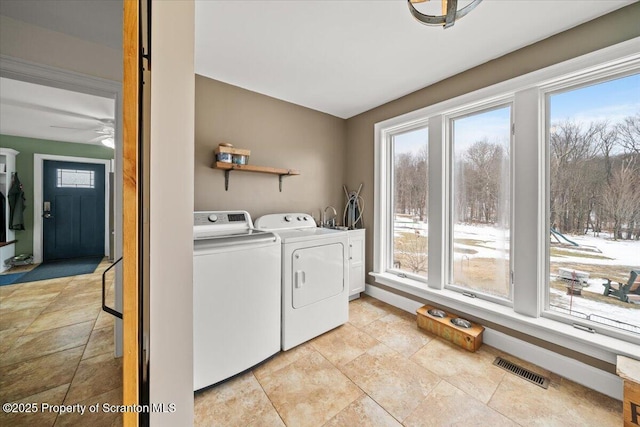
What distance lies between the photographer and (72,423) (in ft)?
4.40

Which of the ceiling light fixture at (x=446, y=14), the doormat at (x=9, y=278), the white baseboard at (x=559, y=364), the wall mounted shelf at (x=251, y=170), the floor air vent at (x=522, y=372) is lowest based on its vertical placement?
the floor air vent at (x=522, y=372)

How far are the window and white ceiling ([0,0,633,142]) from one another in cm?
219

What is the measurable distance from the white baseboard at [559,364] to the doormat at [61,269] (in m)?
5.31

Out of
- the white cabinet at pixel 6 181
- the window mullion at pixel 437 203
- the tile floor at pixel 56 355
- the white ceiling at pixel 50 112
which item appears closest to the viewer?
the tile floor at pixel 56 355

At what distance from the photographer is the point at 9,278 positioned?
→ 3299mm

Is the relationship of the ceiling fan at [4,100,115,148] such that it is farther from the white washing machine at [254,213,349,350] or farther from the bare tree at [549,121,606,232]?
the bare tree at [549,121,606,232]

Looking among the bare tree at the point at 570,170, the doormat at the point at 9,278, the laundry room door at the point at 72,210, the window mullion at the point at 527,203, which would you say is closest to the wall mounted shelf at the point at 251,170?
the window mullion at the point at 527,203

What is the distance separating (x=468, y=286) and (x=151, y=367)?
254cm

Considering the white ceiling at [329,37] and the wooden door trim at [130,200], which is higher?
the white ceiling at [329,37]

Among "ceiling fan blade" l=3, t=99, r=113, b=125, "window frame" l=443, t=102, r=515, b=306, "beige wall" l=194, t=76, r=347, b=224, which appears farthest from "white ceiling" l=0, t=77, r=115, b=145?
"window frame" l=443, t=102, r=515, b=306

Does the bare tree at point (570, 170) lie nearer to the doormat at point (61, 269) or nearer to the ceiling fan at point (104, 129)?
the ceiling fan at point (104, 129)

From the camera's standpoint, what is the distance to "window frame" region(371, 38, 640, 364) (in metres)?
1.55

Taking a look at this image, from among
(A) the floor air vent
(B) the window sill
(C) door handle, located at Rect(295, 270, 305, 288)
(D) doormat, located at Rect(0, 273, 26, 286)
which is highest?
(C) door handle, located at Rect(295, 270, 305, 288)

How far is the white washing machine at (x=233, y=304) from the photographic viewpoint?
1.50 metres
